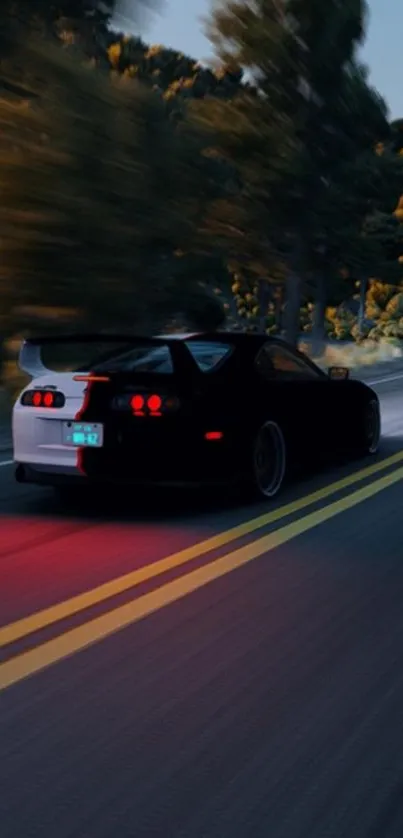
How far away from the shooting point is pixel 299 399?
9.98m

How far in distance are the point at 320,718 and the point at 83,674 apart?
1.04 meters

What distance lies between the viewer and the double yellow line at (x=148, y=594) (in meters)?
5.18

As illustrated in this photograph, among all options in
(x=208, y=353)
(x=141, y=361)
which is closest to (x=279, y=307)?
(x=208, y=353)

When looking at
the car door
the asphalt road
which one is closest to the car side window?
the car door

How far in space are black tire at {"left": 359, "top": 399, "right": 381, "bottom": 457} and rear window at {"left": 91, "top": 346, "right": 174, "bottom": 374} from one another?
310cm

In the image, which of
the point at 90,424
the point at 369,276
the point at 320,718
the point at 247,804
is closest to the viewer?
the point at 247,804

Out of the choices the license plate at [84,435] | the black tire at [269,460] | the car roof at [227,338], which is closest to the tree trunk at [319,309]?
the car roof at [227,338]

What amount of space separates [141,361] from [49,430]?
0.97m

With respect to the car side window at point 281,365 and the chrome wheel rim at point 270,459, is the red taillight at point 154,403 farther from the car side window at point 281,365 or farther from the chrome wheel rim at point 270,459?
the car side window at point 281,365

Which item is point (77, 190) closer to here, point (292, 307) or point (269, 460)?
point (269, 460)

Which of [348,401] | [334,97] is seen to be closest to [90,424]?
[348,401]

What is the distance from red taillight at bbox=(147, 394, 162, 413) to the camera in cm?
850

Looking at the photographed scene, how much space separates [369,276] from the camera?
52.8 m

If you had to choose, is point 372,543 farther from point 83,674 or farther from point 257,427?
point 83,674
